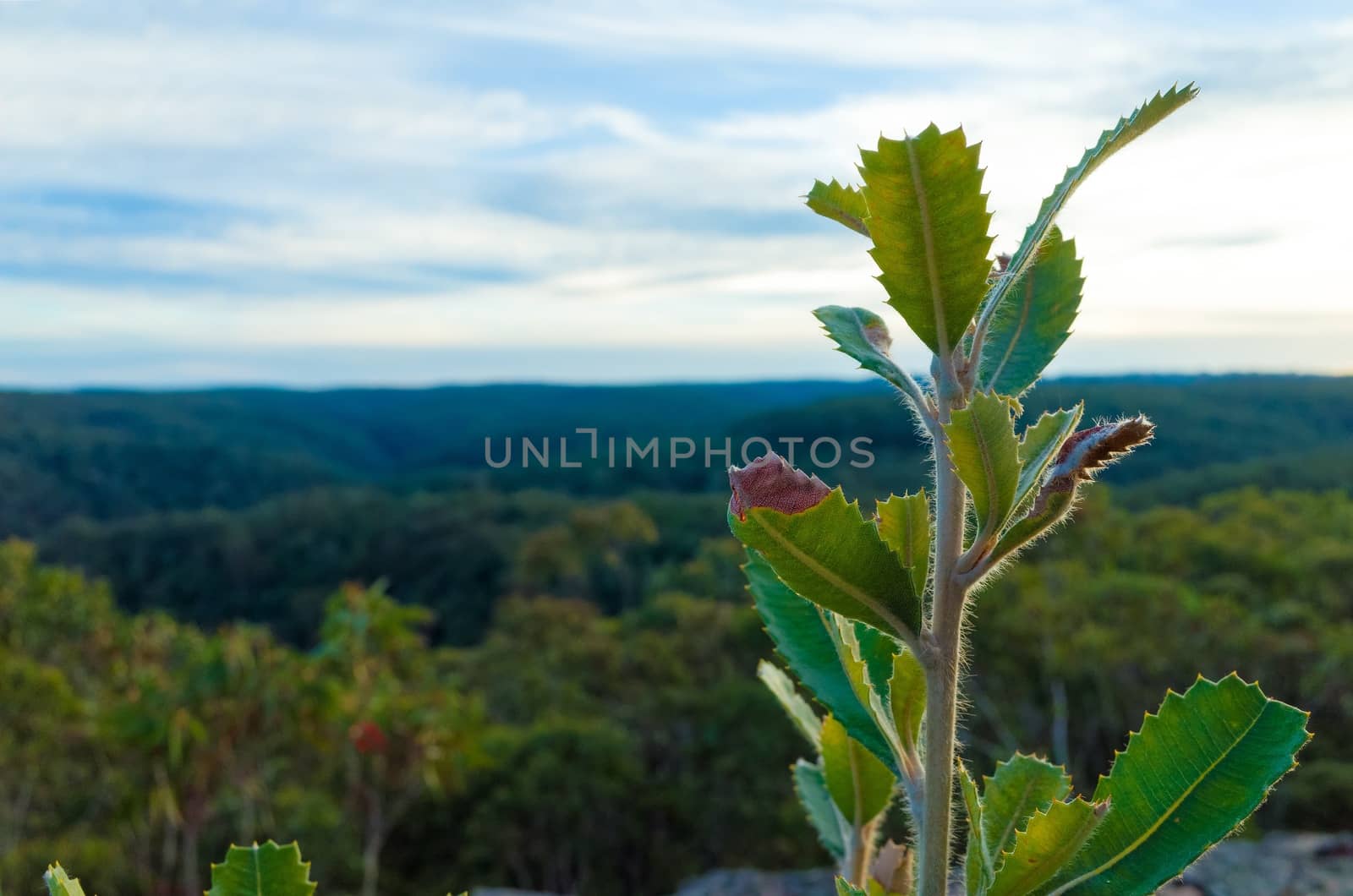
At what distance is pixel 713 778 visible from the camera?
17.6 metres

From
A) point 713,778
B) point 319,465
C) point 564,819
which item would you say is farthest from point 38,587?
point 319,465

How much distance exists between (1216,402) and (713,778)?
53697mm

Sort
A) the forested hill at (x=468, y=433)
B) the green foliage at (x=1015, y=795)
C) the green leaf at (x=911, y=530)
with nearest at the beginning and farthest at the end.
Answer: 1. the green leaf at (x=911, y=530)
2. the green foliage at (x=1015, y=795)
3. the forested hill at (x=468, y=433)

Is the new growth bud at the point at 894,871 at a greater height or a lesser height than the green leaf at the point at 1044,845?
lesser

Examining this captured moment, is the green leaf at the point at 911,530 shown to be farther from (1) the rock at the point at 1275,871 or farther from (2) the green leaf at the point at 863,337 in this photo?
(1) the rock at the point at 1275,871

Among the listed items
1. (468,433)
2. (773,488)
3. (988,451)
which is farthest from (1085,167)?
(468,433)

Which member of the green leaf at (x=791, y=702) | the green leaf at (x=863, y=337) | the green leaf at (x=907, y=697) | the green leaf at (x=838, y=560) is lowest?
the green leaf at (x=791, y=702)

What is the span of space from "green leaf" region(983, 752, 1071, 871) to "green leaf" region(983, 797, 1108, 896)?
132 mm

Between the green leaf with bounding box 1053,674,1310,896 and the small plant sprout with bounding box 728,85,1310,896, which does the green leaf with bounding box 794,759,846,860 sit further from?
the green leaf with bounding box 1053,674,1310,896

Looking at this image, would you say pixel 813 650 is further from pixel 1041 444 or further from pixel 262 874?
pixel 262 874

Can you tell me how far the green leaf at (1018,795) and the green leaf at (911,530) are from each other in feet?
0.86

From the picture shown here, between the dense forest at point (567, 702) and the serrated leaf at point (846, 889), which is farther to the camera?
the dense forest at point (567, 702)

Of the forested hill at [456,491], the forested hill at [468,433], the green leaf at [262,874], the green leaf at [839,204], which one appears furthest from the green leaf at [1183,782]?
the forested hill at [456,491]

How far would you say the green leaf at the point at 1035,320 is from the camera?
1021mm
